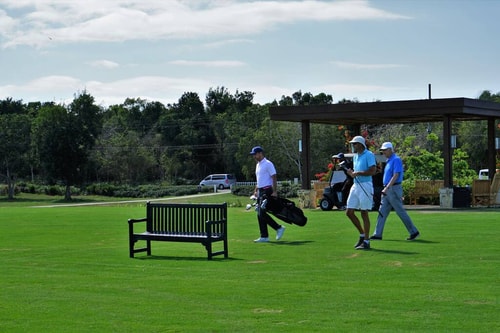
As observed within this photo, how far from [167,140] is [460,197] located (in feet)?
206

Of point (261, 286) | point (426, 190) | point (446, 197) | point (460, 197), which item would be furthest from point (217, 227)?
point (426, 190)

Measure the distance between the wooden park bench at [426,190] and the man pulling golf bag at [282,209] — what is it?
1746 cm

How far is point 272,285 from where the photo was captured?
402 inches

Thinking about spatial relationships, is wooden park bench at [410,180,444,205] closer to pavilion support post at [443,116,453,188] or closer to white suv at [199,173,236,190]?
pavilion support post at [443,116,453,188]

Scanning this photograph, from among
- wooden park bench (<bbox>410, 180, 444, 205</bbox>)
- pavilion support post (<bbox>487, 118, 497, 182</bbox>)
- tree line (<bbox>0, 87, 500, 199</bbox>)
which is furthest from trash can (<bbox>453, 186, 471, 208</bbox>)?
tree line (<bbox>0, 87, 500, 199</bbox>)

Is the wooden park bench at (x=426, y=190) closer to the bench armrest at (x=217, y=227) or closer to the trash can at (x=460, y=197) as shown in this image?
the trash can at (x=460, y=197)

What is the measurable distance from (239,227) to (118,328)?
509 inches

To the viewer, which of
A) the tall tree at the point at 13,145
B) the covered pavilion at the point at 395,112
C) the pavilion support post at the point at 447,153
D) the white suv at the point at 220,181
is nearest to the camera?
the covered pavilion at the point at 395,112

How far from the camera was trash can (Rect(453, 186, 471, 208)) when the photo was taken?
29.5m

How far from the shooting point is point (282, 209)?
1612cm

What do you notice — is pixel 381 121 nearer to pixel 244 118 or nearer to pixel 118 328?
pixel 118 328

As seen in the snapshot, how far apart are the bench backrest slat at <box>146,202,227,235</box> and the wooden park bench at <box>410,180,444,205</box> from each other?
64.6ft

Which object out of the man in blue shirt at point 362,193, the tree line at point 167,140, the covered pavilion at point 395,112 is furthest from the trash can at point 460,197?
the tree line at point 167,140

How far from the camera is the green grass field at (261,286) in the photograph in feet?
26.3
